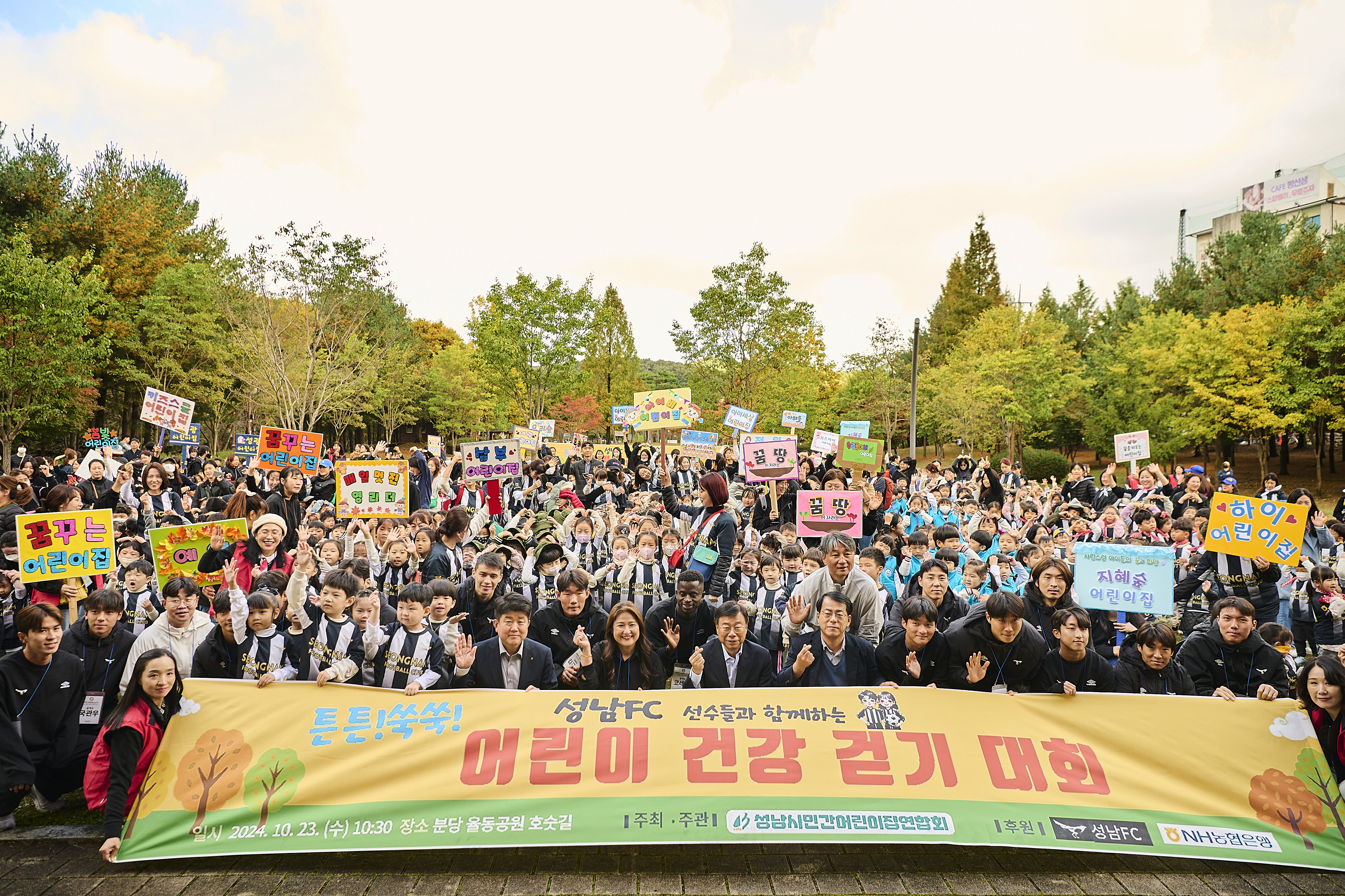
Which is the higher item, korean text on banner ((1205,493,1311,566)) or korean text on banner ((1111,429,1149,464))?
korean text on banner ((1111,429,1149,464))

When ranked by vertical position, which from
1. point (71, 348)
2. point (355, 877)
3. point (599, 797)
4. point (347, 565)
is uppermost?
point (71, 348)

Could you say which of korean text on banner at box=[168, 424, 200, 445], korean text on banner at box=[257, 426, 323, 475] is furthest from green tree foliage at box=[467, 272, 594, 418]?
korean text on banner at box=[257, 426, 323, 475]

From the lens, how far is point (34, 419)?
2227 cm

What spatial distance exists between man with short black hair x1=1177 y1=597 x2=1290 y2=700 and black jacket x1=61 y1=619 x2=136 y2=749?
24.6ft

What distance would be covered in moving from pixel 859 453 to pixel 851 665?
9.29 metres

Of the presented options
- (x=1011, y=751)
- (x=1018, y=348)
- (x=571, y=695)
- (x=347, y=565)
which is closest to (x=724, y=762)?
(x=571, y=695)

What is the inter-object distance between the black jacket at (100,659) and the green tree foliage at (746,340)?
80.4ft

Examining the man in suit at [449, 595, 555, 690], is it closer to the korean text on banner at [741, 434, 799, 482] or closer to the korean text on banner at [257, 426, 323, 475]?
the korean text on banner at [741, 434, 799, 482]

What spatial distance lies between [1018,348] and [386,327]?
34262 millimetres

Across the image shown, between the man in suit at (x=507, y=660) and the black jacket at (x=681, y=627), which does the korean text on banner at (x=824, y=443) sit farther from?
Result: the man in suit at (x=507, y=660)

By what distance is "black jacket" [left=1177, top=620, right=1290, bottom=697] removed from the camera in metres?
5.08

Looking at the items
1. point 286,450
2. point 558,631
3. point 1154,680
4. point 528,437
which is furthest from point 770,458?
point 528,437

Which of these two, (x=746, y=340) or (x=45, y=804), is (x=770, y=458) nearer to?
(x=45, y=804)

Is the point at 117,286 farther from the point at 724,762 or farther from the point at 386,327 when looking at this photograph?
the point at 724,762
